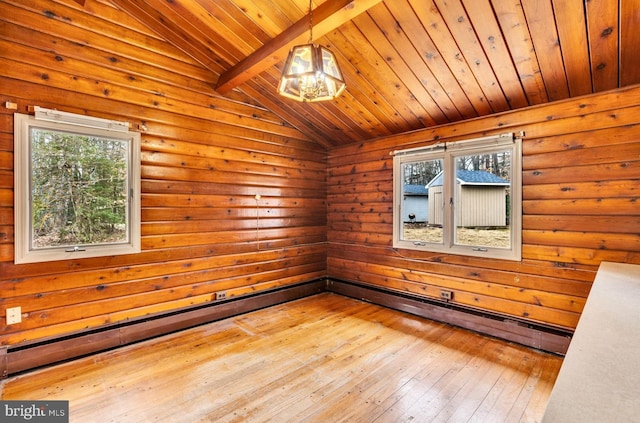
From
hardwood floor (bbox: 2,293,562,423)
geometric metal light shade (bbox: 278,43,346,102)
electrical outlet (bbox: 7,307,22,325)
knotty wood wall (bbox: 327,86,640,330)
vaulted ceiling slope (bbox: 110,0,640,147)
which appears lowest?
hardwood floor (bbox: 2,293,562,423)

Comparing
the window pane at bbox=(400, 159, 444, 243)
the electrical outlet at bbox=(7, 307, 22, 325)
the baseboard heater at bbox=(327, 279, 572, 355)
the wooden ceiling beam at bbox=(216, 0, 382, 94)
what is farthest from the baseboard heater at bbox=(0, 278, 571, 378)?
the wooden ceiling beam at bbox=(216, 0, 382, 94)

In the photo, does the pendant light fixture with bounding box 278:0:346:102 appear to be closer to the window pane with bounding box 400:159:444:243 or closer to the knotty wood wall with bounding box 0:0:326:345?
the knotty wood wall with bounding box 0:0:326:345

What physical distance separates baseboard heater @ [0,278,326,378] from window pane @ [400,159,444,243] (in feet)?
6.70

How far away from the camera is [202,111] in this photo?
138 inches

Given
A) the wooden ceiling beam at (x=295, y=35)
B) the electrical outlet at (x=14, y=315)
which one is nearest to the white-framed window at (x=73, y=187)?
the electrical outlet at (x=14, y=315)

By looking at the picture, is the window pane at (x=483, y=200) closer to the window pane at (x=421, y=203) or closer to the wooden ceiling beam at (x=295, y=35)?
the window pane at (x=421, y=203)

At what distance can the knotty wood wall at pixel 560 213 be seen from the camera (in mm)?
2496

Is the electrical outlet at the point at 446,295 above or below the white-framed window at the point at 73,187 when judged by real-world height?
below

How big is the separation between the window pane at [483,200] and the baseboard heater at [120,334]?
2603 millimetres

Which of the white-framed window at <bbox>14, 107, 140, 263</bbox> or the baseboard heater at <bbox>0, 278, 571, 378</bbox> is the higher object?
the white-framed window at <bbox>14, 107, 140, 263</bbox>

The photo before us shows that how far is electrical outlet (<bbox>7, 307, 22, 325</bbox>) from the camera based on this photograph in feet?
8.00

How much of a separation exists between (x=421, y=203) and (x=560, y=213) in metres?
1.43

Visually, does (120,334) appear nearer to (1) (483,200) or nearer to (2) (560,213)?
(1) (483,200)

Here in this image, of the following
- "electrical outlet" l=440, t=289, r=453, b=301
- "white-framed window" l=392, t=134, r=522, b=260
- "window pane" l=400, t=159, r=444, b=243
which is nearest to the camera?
"white-framed window" l=392, t=134, r=522, b=260
